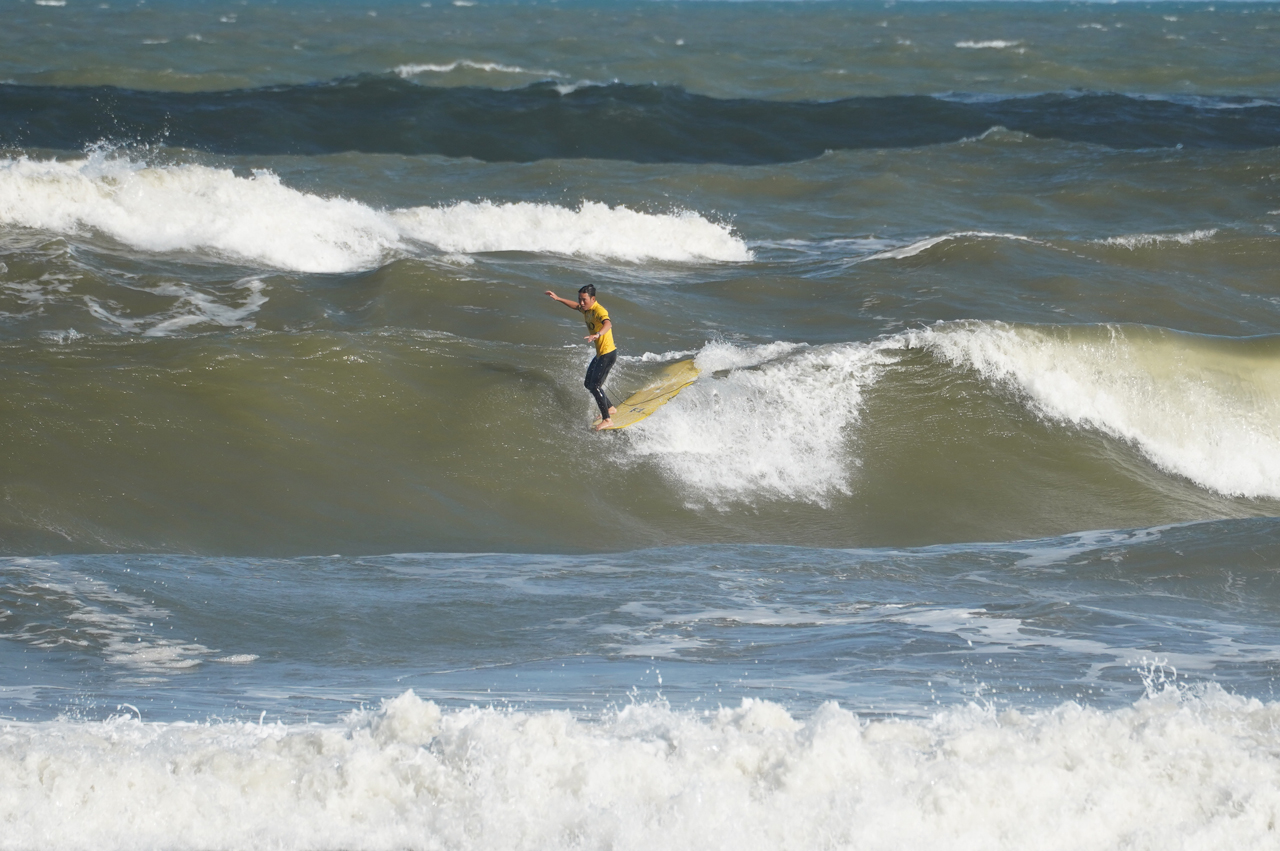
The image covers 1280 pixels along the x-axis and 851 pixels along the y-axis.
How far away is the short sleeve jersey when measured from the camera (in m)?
12.0

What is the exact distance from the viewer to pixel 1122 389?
561 inches

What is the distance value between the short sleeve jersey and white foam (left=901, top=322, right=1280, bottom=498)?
379 centimetres

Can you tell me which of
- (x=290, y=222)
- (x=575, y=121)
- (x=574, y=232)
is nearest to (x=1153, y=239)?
(x=574, y=232)

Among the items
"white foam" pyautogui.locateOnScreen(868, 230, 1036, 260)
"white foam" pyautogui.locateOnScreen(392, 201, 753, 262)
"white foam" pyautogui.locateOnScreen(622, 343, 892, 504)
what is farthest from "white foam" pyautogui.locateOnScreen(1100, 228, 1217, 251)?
"white foam" pyautogui.locateOnScreen(622, 343, 892, 504)

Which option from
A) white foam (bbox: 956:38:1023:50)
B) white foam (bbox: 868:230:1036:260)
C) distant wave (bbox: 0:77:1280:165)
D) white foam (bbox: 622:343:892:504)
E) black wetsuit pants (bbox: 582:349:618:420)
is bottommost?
white foam (bbox: 622:343:892:504)

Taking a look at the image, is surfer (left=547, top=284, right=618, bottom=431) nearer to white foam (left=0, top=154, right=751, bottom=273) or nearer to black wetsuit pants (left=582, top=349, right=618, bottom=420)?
black wetsuit pants (left=582, top=349, right=618, bottom=420)

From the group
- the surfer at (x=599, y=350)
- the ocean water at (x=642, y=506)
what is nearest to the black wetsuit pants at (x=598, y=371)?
the surfer at (x=599, y=350)

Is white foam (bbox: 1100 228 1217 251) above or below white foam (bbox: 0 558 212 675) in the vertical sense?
above

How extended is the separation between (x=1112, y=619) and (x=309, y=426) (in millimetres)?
6968

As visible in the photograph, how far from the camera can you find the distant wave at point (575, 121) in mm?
32312

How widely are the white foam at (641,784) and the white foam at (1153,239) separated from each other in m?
16.3

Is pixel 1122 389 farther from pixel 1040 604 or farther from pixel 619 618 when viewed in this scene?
pixel 619 618

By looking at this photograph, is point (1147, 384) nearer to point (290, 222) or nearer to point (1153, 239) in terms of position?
point (1153, 239)

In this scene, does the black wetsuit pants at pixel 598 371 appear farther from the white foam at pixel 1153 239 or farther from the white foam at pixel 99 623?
the white foam at pixel 1153 239
